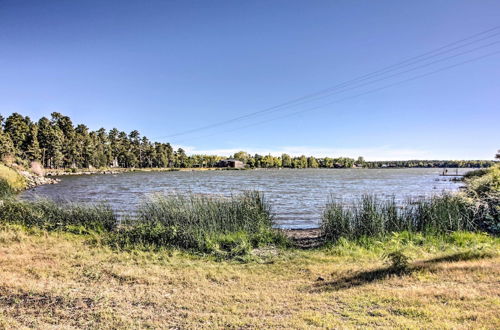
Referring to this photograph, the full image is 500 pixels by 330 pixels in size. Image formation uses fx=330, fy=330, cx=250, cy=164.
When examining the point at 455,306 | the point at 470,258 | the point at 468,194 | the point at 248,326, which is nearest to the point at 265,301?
the point at 248,326

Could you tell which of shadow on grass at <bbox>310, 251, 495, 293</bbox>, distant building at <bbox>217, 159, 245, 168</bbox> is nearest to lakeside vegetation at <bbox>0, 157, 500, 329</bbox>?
shadow on grass at <bbox>310, 251, 495, 293</bbox>

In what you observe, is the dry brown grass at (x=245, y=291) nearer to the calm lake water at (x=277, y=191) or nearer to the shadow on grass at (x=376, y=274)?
the shadow on grass at (x=376, y=274)

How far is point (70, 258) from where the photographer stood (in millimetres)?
8312

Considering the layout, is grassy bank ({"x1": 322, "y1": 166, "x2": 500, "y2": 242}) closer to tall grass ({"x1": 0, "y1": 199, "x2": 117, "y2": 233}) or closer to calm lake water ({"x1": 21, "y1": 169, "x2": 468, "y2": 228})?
calm lake water ({"x1": 21, "y1": 169, "x2": 468, "y2": 228})

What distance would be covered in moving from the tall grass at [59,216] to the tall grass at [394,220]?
27.3 ft

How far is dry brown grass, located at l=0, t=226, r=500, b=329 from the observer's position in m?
4.61

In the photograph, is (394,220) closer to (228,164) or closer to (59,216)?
(59,216)

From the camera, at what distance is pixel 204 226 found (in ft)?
35.2

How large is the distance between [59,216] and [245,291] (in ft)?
34.7

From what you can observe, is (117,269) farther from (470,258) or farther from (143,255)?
(470,258)

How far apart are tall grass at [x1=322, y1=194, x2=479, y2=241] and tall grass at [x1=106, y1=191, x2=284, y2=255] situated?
80.0 inches

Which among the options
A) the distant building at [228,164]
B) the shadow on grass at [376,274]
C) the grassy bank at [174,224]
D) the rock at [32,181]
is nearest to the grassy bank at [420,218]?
the grassy bank at [174,224]

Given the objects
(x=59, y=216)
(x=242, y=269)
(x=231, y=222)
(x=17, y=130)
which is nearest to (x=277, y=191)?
(x=231, y=222)

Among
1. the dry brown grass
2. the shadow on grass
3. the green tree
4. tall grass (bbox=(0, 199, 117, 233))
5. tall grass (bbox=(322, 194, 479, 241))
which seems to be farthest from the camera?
the green tree
